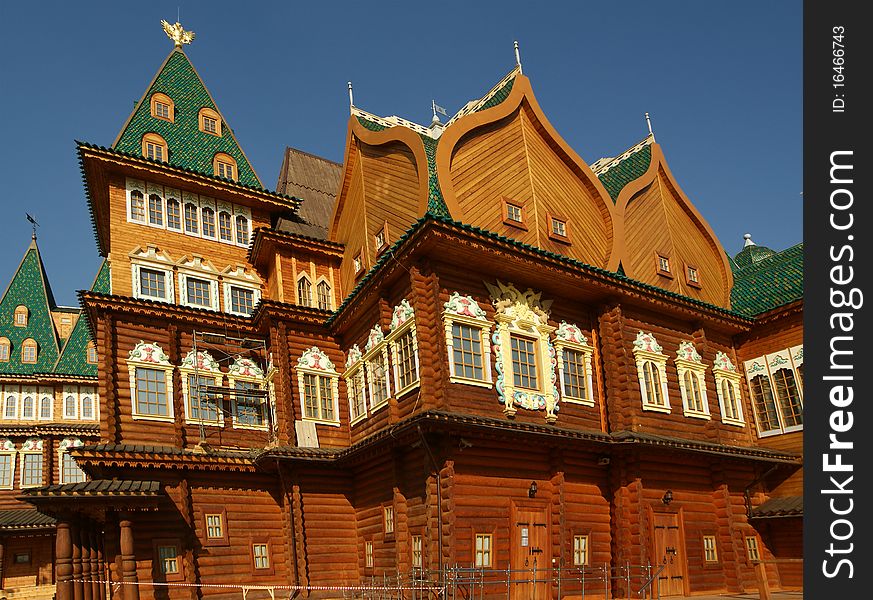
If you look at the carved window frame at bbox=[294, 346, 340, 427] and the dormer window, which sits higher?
the dormer window

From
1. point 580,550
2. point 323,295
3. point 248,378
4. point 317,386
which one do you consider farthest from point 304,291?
point 580,550

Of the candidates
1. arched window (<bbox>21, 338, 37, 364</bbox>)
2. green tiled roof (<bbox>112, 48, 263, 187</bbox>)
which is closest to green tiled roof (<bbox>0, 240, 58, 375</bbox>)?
arched window (<bbox>21, 338, 37, 364</bbox>)

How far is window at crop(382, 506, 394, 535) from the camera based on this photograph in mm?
19312

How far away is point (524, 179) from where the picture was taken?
2183 centimetres

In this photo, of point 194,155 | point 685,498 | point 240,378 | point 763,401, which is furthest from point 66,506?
point 763,401

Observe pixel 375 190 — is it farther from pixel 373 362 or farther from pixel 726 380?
pixel 726 380

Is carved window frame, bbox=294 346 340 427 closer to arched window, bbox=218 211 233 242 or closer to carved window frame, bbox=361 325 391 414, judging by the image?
carved window frame, bbox=361 325 391 414

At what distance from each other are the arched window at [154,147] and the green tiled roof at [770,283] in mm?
21945

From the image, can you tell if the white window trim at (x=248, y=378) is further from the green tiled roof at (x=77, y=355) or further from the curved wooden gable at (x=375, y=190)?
the green tiled roof at (x=77, y=355)

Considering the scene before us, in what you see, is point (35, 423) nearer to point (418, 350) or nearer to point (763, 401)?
point (418, 350)

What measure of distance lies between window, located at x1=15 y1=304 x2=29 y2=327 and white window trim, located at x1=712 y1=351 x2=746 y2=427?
126 ft

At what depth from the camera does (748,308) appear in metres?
26.5

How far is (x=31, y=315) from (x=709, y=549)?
39739 mm

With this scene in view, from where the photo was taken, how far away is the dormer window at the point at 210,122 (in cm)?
2805
